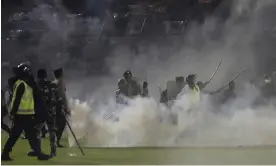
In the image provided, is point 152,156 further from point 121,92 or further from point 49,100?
point 49,100

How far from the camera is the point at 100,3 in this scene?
1811 mm

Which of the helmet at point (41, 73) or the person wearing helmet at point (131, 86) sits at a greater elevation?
the helmet at point (41, 73)

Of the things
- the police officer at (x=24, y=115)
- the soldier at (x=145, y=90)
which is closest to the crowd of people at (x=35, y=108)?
the police officer at (x=24, y=115)

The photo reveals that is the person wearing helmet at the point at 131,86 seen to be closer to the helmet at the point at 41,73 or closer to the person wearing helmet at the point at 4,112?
the helmet at the point at 41,73

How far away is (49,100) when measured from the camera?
1.79 m

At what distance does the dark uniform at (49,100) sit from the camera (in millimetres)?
1786

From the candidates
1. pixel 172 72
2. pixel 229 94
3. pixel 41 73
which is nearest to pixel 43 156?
pixel 41 73

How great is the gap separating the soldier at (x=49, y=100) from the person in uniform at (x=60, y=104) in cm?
2

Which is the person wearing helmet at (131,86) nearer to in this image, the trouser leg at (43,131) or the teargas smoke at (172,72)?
the teargas smoke at (172,72)

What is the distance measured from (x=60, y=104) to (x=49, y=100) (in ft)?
0.17

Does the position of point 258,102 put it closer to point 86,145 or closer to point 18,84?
point 86,145

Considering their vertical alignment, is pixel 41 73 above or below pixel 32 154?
above

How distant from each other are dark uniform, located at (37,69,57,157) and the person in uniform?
0.06 feet

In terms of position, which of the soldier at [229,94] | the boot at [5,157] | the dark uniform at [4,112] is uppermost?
the soldier at [229,94]
